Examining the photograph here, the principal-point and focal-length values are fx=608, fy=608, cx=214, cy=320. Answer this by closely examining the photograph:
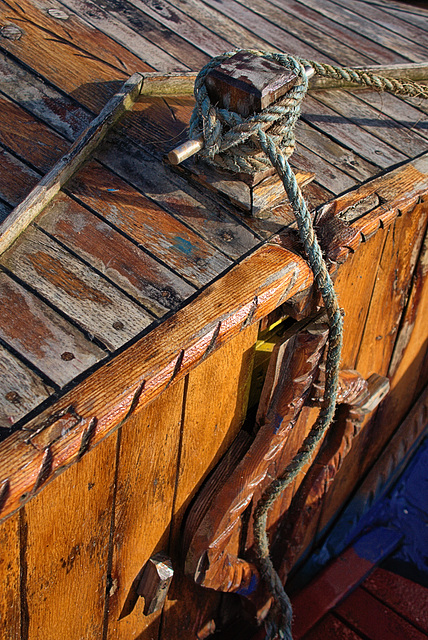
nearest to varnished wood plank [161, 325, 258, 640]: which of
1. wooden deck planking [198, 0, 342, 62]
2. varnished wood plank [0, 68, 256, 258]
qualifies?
varnished wood plank [0, 68, 256, 258]

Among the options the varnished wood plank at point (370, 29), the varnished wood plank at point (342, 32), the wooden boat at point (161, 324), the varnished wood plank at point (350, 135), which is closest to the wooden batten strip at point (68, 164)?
the wooden boat at point (161, 324)

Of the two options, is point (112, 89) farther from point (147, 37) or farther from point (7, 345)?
point (7, 345)

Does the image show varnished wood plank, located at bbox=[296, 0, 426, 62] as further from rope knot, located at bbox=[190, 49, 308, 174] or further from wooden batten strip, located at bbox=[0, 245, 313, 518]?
wooden batten strip, located at bbox=[0, 245, 313, 518]

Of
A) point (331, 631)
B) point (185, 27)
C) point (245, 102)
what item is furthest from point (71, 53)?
point (331, 631)

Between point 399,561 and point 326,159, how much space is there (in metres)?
1.77

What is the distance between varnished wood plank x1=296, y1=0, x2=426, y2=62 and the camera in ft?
9.96

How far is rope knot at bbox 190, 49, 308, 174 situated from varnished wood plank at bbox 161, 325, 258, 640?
1.61 feet

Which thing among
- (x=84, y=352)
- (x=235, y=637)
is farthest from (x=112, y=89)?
(x=235, y=637)

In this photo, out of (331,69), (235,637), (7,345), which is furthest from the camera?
(235,637)

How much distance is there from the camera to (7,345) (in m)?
1.33

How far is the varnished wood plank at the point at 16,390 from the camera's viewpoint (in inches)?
48.1

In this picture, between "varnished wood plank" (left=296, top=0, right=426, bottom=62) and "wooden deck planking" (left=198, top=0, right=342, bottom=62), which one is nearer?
"wooden deck planking" (left=198, top=0, right=342, bottom=62)

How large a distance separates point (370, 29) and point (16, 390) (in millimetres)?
2838

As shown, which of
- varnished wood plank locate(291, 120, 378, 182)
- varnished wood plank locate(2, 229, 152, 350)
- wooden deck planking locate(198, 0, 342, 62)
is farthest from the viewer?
wooden deck planking locate(198, 0, 342, 62)
